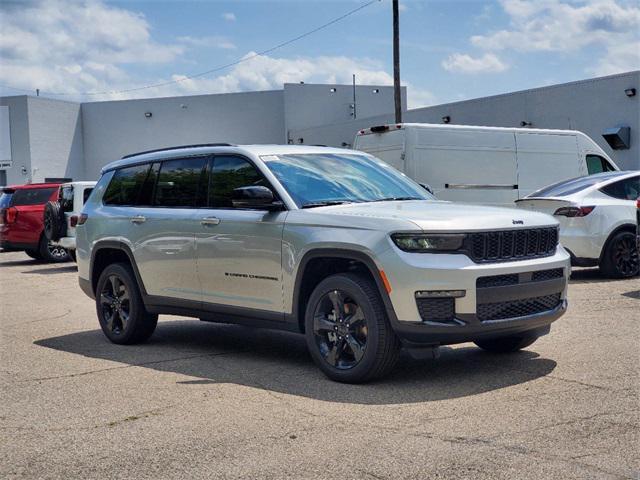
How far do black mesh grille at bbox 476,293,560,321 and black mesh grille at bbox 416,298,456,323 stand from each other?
8.0 inches

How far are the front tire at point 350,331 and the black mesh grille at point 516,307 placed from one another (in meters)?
0.66

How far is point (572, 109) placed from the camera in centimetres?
2666

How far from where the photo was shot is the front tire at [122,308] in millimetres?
9148

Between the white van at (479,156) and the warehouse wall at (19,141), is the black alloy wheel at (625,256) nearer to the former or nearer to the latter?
the white van at (479,156)

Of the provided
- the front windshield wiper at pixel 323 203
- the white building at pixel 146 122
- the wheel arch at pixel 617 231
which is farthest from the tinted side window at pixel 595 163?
the white building at pixel 146 122

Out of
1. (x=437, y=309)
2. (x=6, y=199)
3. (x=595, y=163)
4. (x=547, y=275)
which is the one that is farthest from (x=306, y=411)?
(x=6, y=199)

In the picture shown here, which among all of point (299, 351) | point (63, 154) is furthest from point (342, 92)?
point (299, 351)

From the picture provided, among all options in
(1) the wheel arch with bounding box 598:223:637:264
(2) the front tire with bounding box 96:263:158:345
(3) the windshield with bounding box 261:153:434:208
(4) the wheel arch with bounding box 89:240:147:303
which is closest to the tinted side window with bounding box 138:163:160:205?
(4) the wheel arch with bounding box 89:240:147:303

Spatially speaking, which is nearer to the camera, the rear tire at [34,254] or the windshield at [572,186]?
the windshield at [572,186]

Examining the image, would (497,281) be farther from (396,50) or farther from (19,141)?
A: (19,141)

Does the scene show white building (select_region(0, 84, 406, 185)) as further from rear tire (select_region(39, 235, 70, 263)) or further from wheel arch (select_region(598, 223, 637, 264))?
wheel arch (select_region(598, 223, 637, 264))

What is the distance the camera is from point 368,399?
6402 millimetres

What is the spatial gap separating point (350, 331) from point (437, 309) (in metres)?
0.71

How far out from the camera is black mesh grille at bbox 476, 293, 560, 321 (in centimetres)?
664
